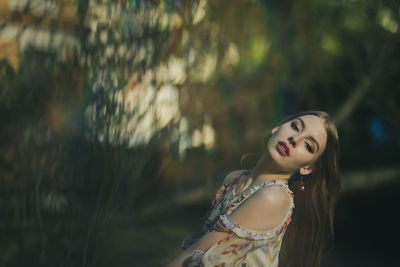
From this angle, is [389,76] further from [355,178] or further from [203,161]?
[203,161]

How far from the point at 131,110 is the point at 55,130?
0.46 m

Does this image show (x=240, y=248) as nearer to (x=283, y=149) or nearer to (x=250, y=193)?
(x=250, y=193)

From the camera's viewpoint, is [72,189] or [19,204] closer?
[72,189]

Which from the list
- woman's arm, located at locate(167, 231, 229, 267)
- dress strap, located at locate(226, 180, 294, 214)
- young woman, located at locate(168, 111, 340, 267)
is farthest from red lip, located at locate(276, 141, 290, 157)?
woman's arm, located at locate(167, 231, 229, 267)

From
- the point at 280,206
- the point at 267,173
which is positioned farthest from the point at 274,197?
the point at 267,173

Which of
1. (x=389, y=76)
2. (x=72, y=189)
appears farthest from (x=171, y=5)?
(x=389, y=76)

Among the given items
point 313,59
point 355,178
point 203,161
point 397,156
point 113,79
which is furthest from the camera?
Answer: point 397,156

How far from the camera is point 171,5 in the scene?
3.01 m

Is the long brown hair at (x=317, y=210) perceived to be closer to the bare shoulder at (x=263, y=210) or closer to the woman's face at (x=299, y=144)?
the woman's face at (x=299, y=144)

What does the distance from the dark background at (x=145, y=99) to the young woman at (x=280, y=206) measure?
0.24m

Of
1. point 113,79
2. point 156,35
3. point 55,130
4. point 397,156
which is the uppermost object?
point 156,35

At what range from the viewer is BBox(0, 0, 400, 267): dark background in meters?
2.45

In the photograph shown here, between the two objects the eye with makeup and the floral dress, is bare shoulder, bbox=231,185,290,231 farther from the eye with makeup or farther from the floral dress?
the eye with makeup

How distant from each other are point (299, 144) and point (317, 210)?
1.01ft
